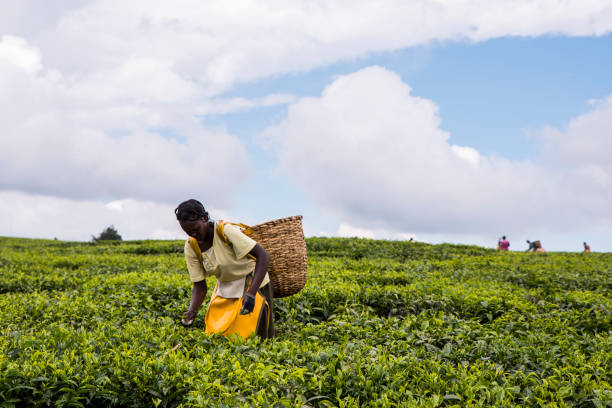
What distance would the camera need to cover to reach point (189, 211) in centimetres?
427

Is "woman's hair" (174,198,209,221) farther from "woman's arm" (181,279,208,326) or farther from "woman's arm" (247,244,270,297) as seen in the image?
"woman's arm" (181,279,208,326)

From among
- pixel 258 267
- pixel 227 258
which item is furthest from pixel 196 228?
pixel 258 267

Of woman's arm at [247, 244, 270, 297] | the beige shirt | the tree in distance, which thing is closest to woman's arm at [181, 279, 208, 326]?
the beige shirt

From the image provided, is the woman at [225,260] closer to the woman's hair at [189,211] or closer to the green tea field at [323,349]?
the woman's hair at [189,211]

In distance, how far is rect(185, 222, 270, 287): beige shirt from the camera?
4391mm

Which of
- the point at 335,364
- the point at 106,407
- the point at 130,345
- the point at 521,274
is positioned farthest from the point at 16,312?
the point at 521,274

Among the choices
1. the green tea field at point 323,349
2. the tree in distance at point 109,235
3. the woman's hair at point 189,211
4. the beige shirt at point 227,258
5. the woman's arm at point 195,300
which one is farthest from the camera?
the tree in distance at point 109,235

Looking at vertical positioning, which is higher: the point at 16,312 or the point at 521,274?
the point at 521,274

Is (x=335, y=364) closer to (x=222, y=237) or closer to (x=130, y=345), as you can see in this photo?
(x=222, y=237)

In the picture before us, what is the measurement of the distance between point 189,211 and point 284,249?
41.9 inches

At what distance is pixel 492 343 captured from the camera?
5230 mm

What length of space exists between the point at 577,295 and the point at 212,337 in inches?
240

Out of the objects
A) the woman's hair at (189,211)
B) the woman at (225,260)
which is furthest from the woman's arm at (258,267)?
the woman's hair at (189,211)

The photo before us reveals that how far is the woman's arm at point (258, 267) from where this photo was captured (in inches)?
171
